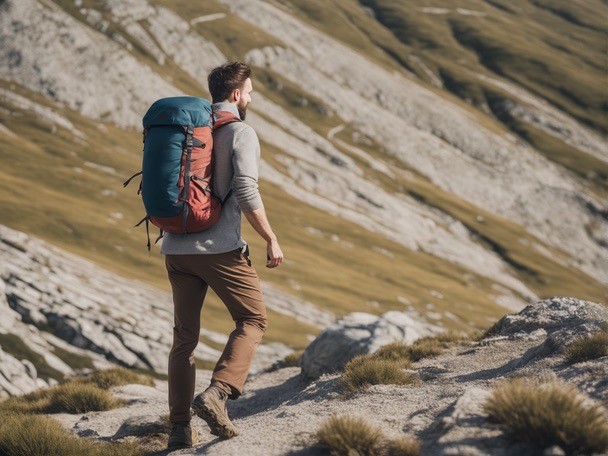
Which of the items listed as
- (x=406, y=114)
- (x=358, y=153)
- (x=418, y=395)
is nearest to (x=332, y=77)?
(x=406, y=114)

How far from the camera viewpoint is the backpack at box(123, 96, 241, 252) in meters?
6.79

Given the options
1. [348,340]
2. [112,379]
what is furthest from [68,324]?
[348,340]

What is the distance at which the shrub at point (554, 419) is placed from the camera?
5.28m

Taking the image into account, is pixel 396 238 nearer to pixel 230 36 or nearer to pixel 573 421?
pixel 230 36

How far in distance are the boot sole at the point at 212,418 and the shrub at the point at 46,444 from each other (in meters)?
1.08

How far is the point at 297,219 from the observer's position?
8512cm

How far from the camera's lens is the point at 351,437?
621cm

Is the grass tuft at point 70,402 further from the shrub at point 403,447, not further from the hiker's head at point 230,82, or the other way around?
the shrub at point 403,447

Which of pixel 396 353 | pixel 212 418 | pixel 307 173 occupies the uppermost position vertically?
pixel 212 418

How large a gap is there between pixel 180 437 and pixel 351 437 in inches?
97.8

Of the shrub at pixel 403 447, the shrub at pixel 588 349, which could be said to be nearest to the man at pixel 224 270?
the shrub at pixel 403 447

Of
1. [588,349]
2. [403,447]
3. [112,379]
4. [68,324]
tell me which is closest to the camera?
[403,447]

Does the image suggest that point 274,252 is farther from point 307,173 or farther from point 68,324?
point 307,173

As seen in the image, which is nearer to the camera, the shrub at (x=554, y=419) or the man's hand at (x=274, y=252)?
→ the shrub at (x=554, y=419)
